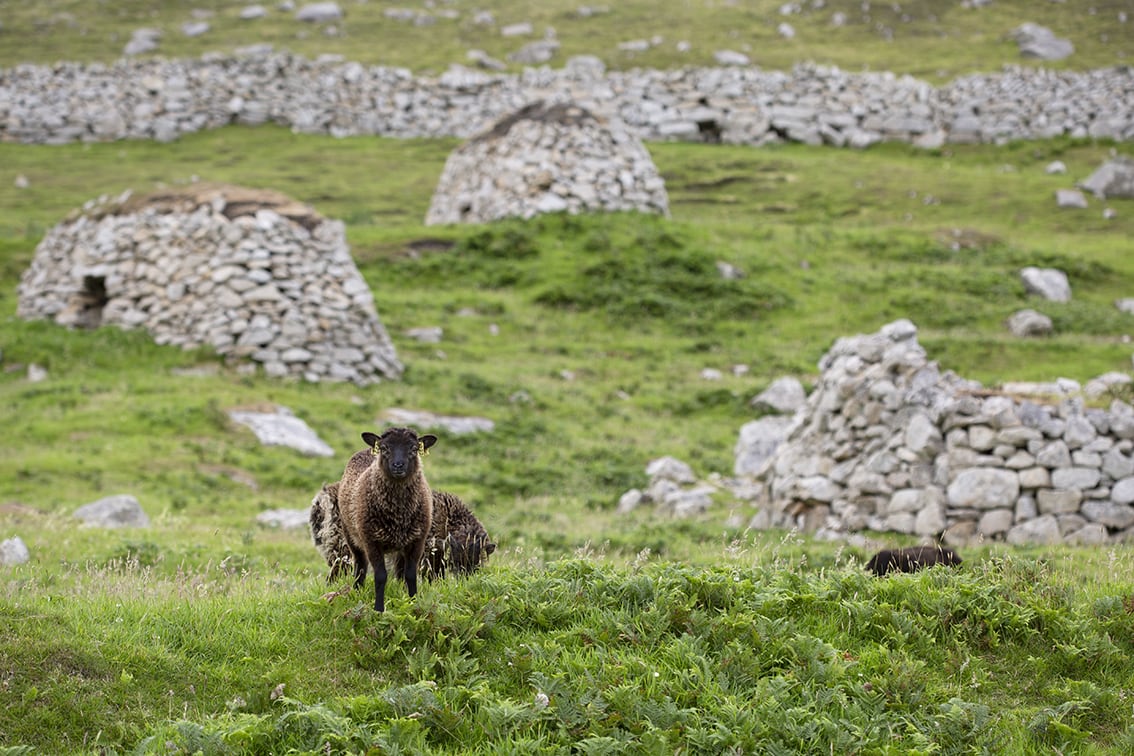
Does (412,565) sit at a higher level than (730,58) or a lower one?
higher

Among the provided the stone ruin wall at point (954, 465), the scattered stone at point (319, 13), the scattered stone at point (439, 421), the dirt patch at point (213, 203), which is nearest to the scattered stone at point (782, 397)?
the stone ruin wall at point (954, 465)

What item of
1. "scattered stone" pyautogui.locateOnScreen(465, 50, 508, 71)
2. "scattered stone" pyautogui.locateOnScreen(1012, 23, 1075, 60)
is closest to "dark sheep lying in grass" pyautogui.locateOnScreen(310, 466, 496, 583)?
"scattered stone" pyautogui.locateOnScreen(465, 50, 508, 71)

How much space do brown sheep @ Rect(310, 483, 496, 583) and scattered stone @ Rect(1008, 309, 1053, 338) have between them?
2500cm

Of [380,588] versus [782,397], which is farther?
[782,397]

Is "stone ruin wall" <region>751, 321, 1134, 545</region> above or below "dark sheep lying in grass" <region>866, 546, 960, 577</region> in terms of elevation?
below

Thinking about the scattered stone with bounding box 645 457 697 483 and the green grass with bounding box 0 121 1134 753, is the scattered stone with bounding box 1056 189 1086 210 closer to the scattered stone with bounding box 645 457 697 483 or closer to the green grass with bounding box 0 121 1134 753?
the green grass with bounding box 0 121 1134 753

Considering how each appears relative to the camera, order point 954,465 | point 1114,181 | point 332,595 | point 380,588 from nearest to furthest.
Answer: point 380,588, point 332,595, point 954,465, point 1114,181

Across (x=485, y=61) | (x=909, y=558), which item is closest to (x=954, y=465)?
(x=909, y=558)

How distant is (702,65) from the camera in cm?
7206

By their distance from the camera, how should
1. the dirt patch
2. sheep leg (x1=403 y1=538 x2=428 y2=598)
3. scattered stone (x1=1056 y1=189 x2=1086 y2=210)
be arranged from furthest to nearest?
scattered stone (x1=1056 y1=189 x2=1086 y2=210) < the dirt patch < sheep leg (x1=403 y1=538 x2=428 y2=598)

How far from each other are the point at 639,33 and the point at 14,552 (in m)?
75.2

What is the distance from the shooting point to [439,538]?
34.2 ft

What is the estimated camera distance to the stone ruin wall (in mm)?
16984

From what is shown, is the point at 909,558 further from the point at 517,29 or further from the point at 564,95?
the point at 517,29
